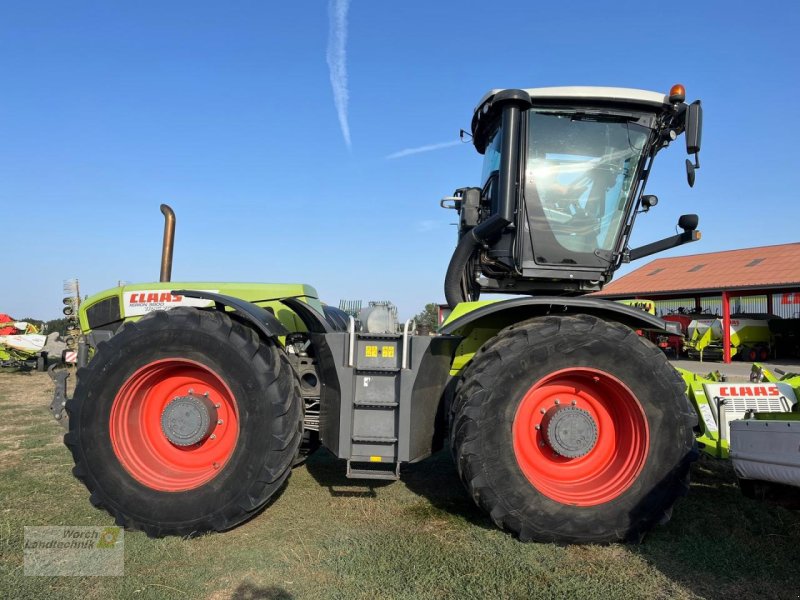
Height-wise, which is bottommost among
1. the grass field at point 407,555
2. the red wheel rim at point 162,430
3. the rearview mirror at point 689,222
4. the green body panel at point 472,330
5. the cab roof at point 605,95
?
the grass field at point 407,555

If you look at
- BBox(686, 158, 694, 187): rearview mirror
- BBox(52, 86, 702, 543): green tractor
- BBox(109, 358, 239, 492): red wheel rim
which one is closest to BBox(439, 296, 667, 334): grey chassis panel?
BBox(52, 86, 702, 543): green tractor

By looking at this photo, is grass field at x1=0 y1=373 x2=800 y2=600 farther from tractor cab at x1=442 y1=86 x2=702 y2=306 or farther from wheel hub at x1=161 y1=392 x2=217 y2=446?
tractor cab at x1=442 y1=86 x2=702 y2=306

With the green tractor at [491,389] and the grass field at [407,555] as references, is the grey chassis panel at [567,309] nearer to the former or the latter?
the green tractor at [491,389]

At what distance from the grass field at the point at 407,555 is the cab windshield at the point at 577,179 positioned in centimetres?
197

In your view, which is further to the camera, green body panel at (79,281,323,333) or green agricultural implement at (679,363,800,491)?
green body panel at (79,281,323,333)

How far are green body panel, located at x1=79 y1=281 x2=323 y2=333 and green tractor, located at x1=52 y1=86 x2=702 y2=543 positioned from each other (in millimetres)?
402

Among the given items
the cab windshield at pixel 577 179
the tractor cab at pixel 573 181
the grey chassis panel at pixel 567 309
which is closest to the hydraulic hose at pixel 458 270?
the tractor cab at pixel 573 181

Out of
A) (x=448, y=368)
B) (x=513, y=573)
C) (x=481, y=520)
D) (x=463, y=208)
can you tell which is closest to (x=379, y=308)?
(x=448, y=368)

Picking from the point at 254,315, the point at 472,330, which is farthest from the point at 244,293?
the point at 472,330

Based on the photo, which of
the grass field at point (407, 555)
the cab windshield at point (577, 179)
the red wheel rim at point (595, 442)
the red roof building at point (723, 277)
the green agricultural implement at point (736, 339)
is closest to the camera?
the grass field at point (407, 555)

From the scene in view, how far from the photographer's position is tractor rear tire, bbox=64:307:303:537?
10.9 ft

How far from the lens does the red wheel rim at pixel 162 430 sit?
3512mm

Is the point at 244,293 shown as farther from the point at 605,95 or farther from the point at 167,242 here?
the point at 605,95

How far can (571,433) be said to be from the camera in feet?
11.2
